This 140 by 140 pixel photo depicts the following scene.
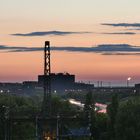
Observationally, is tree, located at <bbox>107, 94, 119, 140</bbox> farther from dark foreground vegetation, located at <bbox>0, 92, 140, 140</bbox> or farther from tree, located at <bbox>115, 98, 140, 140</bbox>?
tree, located at <bbox>115, 98, 140, 140</bbox>

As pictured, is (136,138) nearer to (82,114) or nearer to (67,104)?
(82,114)

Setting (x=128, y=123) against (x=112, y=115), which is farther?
(x=112, y=115)

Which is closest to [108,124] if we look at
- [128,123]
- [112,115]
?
[112,115]

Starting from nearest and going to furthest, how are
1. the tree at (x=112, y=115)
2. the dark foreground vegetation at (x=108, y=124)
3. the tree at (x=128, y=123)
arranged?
1. the tree at (x=128, y=123)
2. the dark foreground vegetation at (x=108, y=124)
3. the tree at (x=112, y=115)

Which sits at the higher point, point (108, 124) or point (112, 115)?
point (112, 115)

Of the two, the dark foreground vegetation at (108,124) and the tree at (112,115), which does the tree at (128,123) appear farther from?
the tree at (112,115)

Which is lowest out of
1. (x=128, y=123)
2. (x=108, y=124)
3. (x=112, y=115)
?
(x=108, y=124)

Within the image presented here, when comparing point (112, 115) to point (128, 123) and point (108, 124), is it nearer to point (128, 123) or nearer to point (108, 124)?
point (108, 124)

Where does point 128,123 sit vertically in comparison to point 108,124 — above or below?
above

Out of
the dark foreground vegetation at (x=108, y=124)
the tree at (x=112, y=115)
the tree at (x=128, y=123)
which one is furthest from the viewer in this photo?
the tree at (x=112, y=115)

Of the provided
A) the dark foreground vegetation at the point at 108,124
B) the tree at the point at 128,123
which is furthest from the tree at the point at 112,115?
the tree at the point at 128,123

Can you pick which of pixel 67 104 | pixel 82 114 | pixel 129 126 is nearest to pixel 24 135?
pixel 82 114

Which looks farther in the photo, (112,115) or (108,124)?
(112,115)

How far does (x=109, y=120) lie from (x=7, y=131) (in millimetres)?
16495
